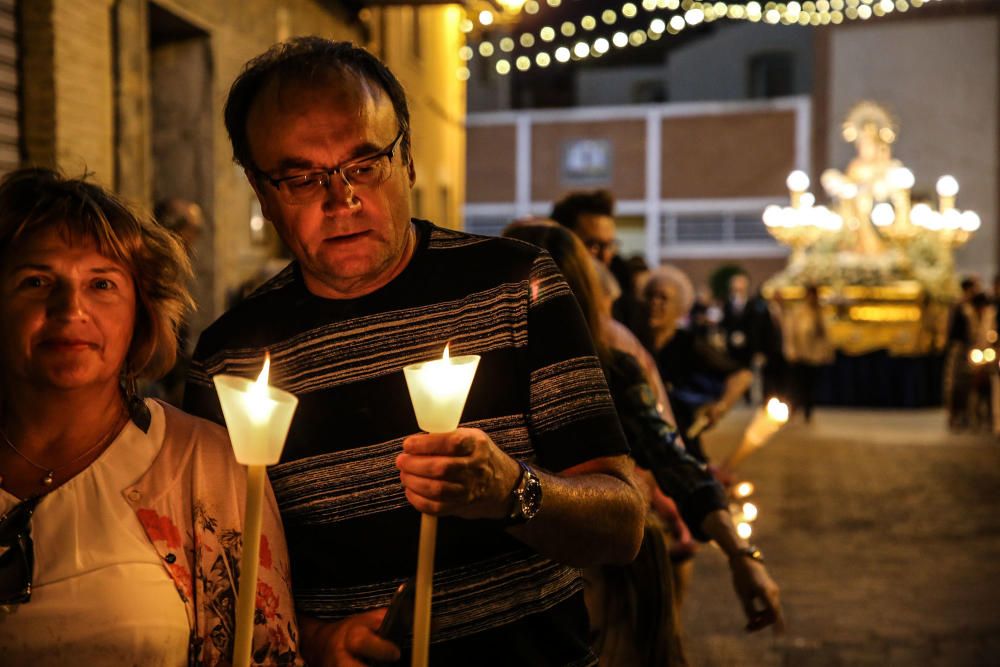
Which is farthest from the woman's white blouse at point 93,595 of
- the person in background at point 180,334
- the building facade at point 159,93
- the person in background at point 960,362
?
the person in background at point 960,362

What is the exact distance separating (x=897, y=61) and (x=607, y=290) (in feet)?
95.5

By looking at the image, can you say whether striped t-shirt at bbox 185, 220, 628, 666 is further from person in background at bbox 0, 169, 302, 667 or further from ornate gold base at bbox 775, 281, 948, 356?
ornate gold base at bbox 775, 281, 948, 356

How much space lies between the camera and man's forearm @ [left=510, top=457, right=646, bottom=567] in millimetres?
1840

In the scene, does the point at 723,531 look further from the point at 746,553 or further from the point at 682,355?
the point at 682,355

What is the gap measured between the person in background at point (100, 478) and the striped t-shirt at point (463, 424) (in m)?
0.13

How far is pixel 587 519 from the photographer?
1927 mm

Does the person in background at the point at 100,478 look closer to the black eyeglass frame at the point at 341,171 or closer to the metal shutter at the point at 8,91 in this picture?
the black eyeglass frame at the point at 341,171

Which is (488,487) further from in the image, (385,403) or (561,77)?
(561,77)

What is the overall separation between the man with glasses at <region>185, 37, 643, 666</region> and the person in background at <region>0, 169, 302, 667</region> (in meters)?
0.14

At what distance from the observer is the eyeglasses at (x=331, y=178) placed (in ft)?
6.75

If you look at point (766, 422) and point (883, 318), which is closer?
point (766, 422)

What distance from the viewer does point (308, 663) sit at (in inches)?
84.4

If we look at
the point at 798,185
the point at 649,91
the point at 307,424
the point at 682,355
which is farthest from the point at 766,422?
the point at 649,91

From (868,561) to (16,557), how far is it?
7.14 metres
